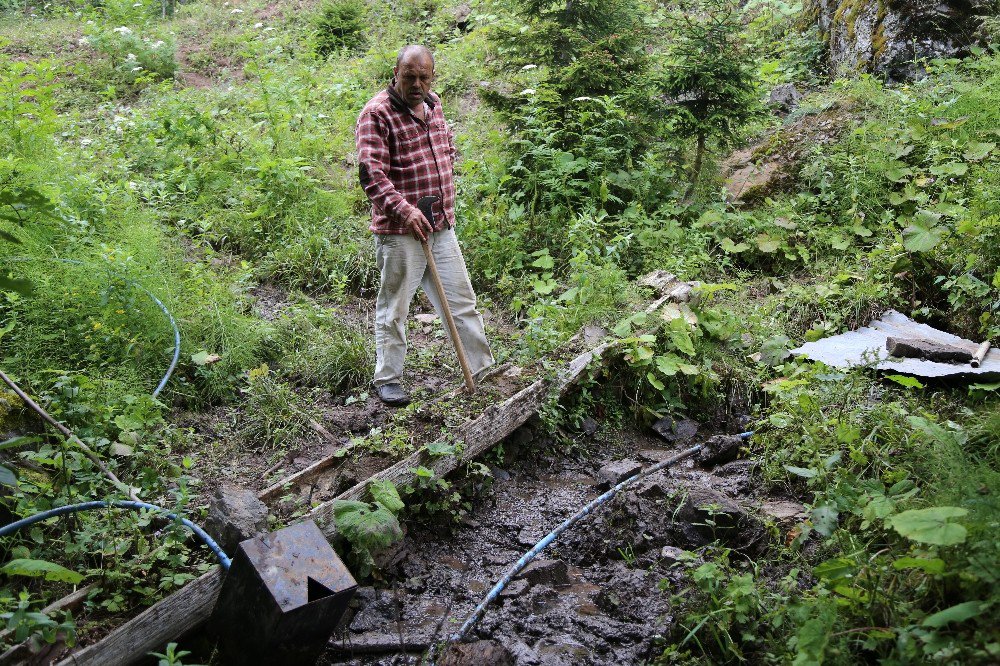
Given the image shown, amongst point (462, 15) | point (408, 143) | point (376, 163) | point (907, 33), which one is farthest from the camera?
point (462, 15)

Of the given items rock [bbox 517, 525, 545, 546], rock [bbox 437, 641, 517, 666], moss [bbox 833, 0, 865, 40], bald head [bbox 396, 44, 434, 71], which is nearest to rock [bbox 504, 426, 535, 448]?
rock [bbox 517, 525, 545, 546]

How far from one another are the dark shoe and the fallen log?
0.82 meters

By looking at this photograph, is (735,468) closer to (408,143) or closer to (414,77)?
(408,143)

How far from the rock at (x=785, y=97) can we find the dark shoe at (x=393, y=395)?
640cm

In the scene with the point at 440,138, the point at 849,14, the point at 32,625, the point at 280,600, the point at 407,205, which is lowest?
the point at 280,600

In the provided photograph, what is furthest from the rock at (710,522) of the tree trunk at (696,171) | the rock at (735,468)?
the tree trunk at (696,171)

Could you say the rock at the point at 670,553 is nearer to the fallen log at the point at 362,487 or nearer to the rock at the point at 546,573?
the rock at the point at 546,573

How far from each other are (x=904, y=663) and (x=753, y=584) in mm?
810

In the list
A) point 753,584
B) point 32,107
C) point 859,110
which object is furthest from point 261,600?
point 859,110

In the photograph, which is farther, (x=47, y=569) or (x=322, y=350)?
(x=322, y=350)

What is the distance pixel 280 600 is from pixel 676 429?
335 cm

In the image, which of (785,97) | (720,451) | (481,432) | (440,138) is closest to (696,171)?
(785,97)

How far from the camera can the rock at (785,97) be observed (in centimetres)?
896

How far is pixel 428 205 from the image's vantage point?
4.94 meters
